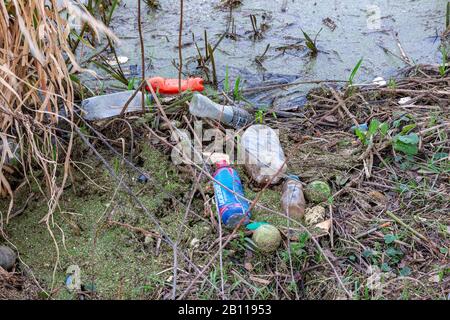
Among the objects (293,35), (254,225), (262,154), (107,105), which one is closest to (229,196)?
Result: (254,225)

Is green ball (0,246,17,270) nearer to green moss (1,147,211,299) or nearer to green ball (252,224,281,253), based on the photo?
green moss (1,147,211,299)

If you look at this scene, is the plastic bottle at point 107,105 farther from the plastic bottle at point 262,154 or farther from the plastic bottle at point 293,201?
the plastic bottle at point 293,201

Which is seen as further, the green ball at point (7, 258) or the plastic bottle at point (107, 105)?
the plastic bottle at point (107, 105)

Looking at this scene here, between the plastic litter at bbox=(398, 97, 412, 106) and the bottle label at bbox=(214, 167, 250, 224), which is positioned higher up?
the plastic litter at bbox=(398, 97, 412, 106)

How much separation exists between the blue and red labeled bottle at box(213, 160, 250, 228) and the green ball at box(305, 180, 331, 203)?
21 centimetres

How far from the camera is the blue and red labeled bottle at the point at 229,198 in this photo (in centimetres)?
190

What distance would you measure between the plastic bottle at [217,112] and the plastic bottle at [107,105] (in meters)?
0.22

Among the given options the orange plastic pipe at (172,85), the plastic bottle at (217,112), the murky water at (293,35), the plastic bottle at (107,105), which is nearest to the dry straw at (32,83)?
the plastic bottle at (107,105)

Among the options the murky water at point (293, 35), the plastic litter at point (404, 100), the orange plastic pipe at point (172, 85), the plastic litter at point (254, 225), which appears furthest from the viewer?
the murky water at point (293, 35)

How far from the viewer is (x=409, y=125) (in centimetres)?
219

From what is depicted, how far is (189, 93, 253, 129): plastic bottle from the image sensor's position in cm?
227

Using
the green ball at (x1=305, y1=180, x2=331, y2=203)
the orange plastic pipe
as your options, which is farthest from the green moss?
the orange plastic pipe

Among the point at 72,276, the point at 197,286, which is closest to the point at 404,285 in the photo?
the point at 197,286

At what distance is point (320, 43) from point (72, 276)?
66.6 inches
